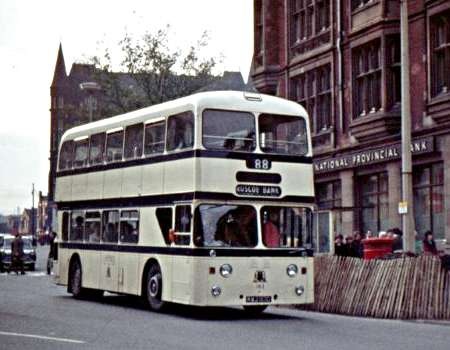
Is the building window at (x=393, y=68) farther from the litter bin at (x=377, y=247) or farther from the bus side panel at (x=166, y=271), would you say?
the bus side panel at (x=166, y=271)

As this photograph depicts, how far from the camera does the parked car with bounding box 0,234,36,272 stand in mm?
45562

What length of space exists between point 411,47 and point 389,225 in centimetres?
560

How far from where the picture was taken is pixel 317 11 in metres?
37.0

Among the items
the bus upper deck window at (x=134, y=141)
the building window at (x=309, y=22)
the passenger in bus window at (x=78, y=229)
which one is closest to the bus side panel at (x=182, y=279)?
the bus upper deck window at (x=134, y=141)

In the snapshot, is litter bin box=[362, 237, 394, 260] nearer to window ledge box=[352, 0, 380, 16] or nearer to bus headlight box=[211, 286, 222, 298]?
bus headlight box=[211, 286, 222, 298]

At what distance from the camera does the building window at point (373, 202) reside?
3262cm

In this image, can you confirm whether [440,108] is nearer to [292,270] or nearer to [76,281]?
[292,270]

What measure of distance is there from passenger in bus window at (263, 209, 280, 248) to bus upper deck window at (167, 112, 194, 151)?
2.06m

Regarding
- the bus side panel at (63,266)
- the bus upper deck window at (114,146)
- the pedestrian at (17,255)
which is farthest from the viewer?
the pedestrian at (17,255)

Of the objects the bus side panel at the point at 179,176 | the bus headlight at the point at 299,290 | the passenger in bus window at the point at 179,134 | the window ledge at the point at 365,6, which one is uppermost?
the window ledge at the point at 365,6

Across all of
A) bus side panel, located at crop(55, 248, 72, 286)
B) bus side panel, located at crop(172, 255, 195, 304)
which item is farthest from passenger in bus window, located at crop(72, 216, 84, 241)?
bus side panel, located at crop(172, 255, 195, 304)

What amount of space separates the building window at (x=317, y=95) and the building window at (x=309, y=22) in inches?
40.2

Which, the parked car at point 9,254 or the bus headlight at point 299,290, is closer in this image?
Answer: the bus headlight at point 299,290

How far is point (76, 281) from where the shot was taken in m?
24.9
